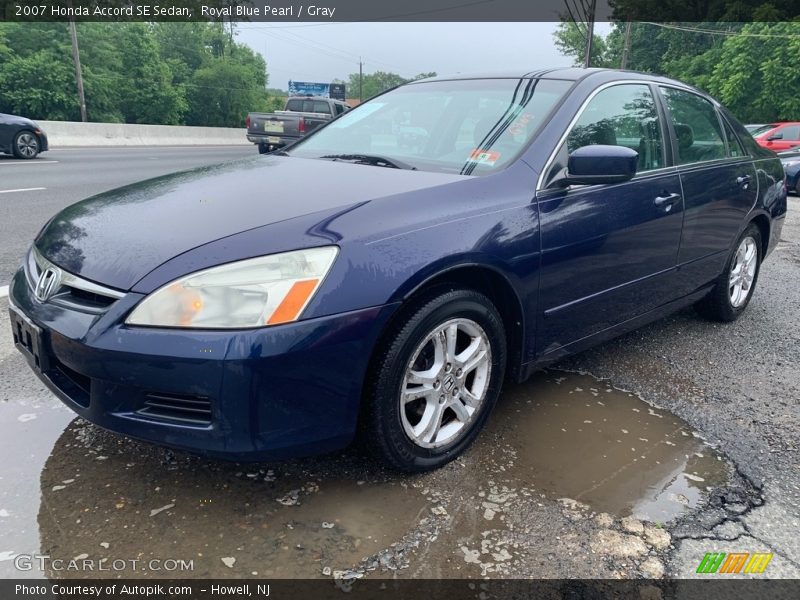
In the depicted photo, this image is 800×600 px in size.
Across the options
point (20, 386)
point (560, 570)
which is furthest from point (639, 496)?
point (20, 386)

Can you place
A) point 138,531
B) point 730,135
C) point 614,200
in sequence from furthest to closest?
point 730,135, point 614,200, point 138,531

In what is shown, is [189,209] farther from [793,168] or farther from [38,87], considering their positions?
[38,87]

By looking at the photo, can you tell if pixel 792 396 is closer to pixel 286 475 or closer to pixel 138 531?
pixel 286 475

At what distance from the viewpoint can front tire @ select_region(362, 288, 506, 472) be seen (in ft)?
7.23

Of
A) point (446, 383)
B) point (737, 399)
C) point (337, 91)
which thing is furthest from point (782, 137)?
point (337, 91)

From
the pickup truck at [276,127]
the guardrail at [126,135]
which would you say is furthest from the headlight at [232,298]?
the guardrail at [126,135]

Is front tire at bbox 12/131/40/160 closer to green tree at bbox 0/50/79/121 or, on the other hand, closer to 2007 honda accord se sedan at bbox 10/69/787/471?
2007 honda accord se sedan at bbox 10/69/787/471

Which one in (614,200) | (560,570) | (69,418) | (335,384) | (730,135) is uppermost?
(730,135)

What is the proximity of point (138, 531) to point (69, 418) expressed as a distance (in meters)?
0.93

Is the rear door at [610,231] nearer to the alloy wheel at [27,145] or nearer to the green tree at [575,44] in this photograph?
the alloy wheel at [27,145]

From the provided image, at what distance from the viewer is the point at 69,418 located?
2.77 m

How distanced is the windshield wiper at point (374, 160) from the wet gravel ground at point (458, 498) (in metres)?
1.24

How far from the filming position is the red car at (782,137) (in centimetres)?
1398

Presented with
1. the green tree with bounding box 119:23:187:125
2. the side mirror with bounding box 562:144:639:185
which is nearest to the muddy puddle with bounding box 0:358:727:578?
the side mirror with bounding box 562:144:639:185
